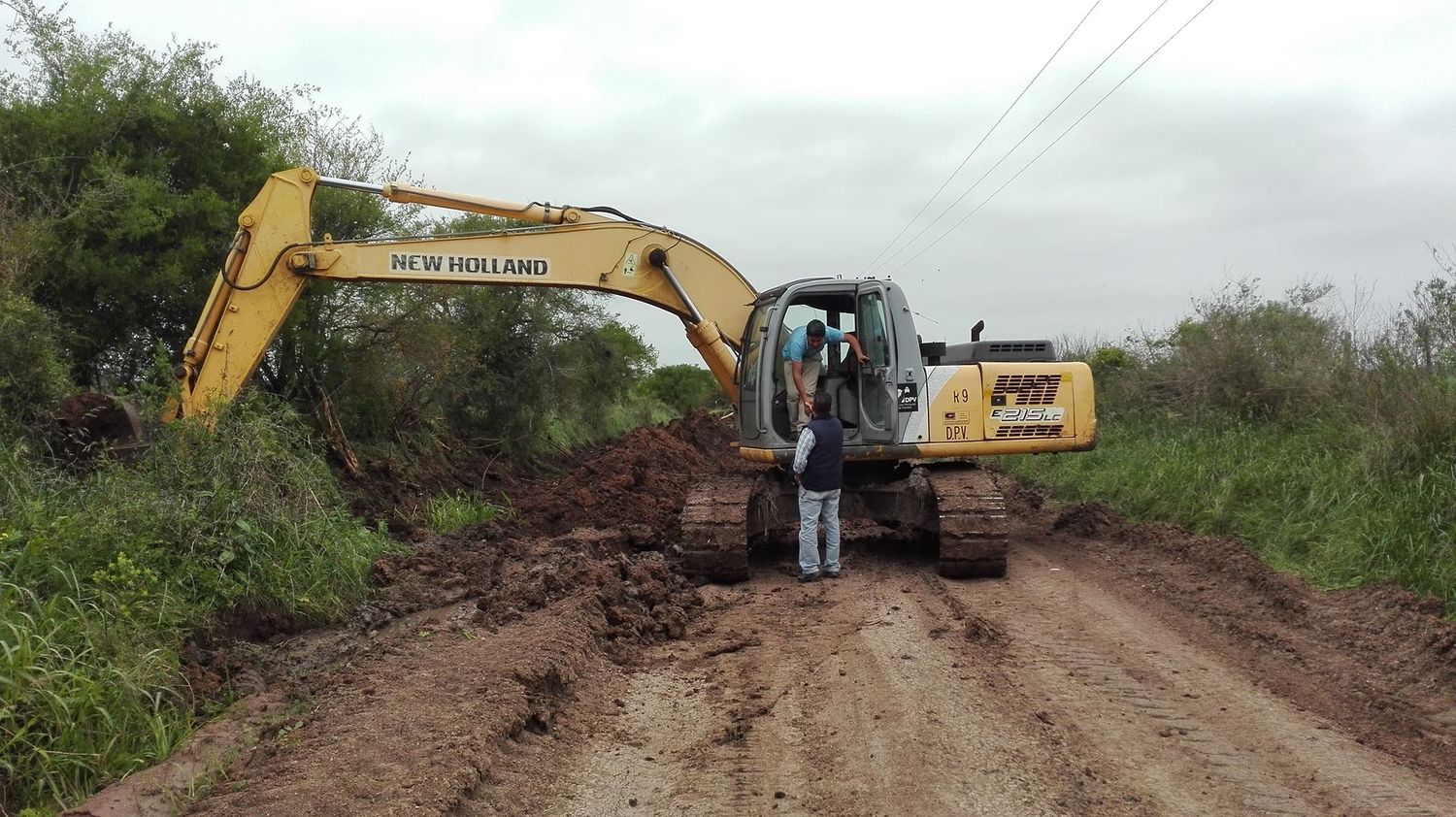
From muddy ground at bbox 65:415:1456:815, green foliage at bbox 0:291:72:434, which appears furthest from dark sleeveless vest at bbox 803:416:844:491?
green foliage at bbox 0:291:72:434

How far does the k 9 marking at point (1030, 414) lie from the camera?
32.9 ft

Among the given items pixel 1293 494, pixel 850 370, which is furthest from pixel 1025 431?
pixel 1293 494

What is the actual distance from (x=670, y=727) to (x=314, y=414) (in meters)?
8.94

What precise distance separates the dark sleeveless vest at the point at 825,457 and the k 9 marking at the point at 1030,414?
5.57 feet

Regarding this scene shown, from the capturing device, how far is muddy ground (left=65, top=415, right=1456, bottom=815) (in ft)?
14.8

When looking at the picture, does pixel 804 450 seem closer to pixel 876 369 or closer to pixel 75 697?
pixel 876 369

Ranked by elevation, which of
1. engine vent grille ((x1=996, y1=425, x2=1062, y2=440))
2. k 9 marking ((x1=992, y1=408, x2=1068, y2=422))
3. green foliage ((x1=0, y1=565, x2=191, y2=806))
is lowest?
green foliage ((x1=0, y1=565, x2=191, y2=806))

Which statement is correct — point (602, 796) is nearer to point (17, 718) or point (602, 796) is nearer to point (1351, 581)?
point (17, 718)

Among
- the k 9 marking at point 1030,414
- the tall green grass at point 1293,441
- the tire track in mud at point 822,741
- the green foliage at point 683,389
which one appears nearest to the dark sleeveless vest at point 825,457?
the k 9 marking at point 1030,414

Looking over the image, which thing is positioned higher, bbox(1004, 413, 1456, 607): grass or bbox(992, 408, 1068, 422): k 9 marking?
bbox(992, 408, 1068, 422): k 9 marking

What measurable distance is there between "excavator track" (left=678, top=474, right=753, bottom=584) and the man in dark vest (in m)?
0.51

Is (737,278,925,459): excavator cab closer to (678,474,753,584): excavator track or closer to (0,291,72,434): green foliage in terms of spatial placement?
(678,474,753,584): excavator track

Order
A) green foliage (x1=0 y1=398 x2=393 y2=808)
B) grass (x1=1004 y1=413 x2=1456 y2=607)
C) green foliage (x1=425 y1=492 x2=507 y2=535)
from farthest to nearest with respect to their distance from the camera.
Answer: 1. green foliage (x1=425 y1=492 x2=507 y2=535)
2. grass (x1=1004 y1=413 x2=1456 y2=607)
3. green foliage (x1=0 y1=398 x2=393 y2=808)

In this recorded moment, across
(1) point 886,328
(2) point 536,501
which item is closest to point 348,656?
(1) point 886,328
